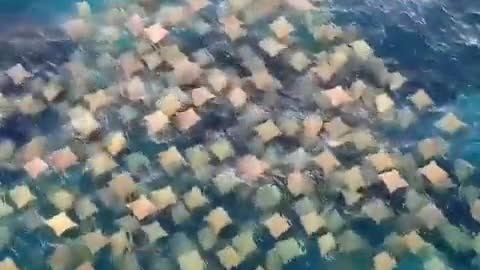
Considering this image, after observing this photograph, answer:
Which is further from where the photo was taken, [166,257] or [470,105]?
[470,105]

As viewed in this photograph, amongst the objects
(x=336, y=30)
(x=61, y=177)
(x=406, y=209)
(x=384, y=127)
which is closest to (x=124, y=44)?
(x=61, y=177)

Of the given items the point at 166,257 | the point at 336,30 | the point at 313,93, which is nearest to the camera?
the point at 166,257

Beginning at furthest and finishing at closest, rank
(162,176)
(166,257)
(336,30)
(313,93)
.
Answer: (336,30), (313,93), (162,176), (166,257)

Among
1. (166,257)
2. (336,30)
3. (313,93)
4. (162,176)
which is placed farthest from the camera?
(336,30)

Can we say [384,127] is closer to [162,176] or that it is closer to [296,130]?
[296,130]

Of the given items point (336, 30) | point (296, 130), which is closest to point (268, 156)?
point (296, 130)

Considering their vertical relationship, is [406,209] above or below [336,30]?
below

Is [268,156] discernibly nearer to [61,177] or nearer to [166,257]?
[166,257]
